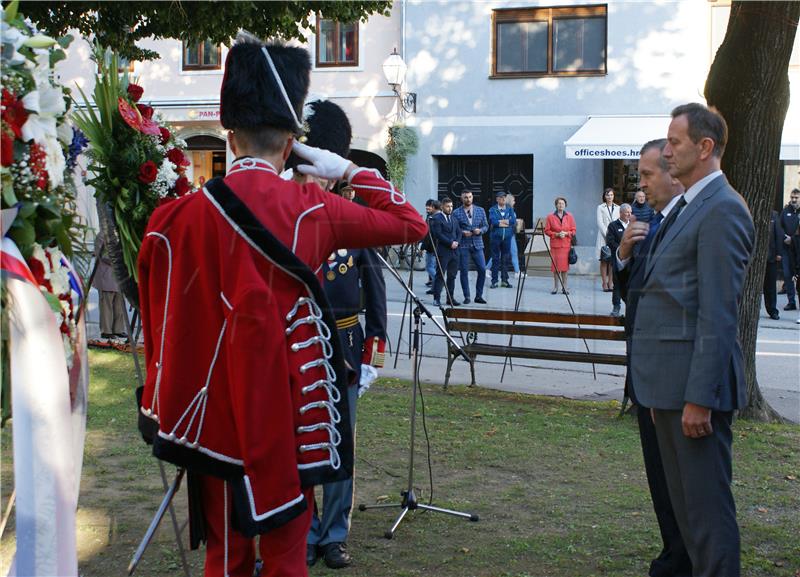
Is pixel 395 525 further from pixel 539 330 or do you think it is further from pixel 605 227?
pixel 605 227

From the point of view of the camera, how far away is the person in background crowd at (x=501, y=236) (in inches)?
688

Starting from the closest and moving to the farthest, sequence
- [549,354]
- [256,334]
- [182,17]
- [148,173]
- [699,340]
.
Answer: [256,334]
[699,340]
[148,173]
[549,354]
[182,17]

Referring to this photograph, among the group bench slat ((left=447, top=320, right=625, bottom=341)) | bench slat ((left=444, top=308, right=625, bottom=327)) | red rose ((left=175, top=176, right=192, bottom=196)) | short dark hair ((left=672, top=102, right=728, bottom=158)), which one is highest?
short dark hair ((left=672, top=102, right=728, bottom=158))

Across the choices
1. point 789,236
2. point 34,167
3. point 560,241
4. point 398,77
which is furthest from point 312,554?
point 398,77

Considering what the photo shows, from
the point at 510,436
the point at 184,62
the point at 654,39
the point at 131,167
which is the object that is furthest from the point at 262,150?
the point at 184,62

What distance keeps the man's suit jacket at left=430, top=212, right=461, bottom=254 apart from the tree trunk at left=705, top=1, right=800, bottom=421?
9.63m

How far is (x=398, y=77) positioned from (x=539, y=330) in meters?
13.7

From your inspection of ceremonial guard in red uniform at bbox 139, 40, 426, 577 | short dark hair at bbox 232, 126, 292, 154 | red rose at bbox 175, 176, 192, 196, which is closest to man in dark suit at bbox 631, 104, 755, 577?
ceremonial guard in red uniform at bbox 139, 40, 426, 577

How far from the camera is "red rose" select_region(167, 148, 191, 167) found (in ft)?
14.9

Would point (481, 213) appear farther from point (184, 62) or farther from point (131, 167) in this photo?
point (131, 167)

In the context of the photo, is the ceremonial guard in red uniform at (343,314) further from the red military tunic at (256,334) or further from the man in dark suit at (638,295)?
the red military tunic at (256,334)

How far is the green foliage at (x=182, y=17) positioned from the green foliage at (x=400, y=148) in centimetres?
1060

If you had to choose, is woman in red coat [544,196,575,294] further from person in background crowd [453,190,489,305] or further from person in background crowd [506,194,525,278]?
person in background crowd [453,190,489,305]

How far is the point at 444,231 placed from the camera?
17.4m
